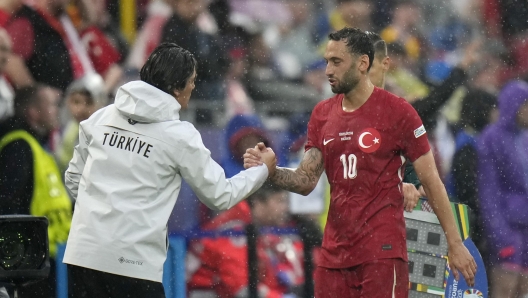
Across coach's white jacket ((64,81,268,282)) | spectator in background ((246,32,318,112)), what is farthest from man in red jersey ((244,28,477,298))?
spectator in background ((246,32,318,112))

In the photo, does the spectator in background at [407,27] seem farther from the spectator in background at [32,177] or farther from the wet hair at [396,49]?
the spectator in background at [32,177]

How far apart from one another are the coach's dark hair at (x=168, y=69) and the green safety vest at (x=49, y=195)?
9.06 ft

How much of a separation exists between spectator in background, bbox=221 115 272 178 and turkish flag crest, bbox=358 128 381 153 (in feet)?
9.37

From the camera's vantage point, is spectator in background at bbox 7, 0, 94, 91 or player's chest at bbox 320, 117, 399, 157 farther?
spectator in background at bbox 7, 0, 94, 91

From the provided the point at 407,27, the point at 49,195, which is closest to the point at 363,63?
the point at 49,195

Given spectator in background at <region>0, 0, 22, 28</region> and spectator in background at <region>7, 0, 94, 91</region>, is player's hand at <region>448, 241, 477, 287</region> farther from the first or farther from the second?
spectator in background at <region>0, 0, 22, 28</region>

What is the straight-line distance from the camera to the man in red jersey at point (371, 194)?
4785 millimetres

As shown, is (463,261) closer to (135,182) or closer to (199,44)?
(135,182)

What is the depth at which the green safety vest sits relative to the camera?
7.04 metres

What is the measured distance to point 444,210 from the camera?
482cm

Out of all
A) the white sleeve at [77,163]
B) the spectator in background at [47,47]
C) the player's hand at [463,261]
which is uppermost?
the spectator in background at [47,47]

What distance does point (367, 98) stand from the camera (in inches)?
196

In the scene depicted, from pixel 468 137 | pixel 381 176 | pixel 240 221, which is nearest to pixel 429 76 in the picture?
pixel 468 137

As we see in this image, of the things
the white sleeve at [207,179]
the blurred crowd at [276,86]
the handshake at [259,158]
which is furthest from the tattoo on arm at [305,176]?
the blurred crowd at [276,86]
